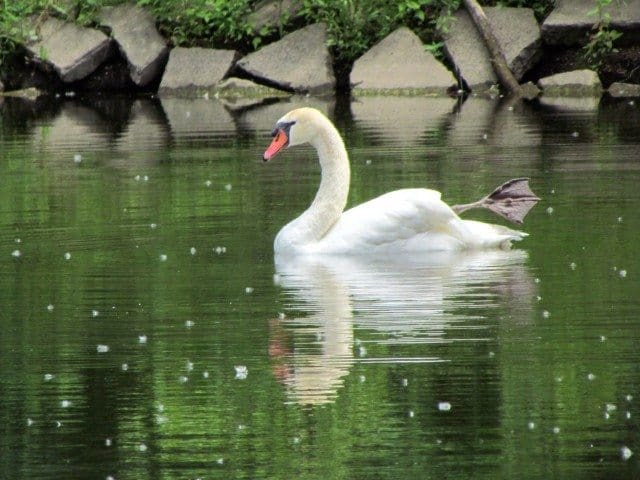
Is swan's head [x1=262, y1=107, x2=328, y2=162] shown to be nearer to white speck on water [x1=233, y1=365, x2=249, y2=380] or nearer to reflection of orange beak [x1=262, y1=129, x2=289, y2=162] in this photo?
reflection of orange beak [x1=262, y1=129, x2=289, y2=162]

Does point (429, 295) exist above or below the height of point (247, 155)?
above

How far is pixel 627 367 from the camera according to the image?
304 inches

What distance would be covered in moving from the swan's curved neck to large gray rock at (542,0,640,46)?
44.5ft

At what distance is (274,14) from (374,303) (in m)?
19.1

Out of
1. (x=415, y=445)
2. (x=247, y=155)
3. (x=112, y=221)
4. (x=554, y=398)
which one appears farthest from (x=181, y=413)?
(x=247, y=155)

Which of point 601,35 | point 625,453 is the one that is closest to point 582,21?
point 601,35

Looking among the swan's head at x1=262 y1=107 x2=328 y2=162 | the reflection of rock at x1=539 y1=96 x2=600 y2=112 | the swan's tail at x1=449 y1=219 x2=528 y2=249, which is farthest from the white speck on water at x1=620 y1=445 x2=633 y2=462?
the reflection of rock at x1=539 y1=96 x2=600 y2=112

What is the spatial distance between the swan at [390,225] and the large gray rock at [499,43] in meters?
13.9

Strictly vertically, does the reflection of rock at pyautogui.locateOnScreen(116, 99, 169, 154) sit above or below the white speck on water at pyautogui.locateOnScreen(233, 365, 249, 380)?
below

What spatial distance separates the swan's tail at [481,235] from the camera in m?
11.5

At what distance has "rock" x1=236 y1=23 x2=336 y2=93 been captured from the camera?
87.6 feet

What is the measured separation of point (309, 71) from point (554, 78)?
3957mm

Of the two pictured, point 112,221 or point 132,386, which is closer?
point 132,386

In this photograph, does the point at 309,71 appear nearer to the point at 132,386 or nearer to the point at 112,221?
the point at 112,221
